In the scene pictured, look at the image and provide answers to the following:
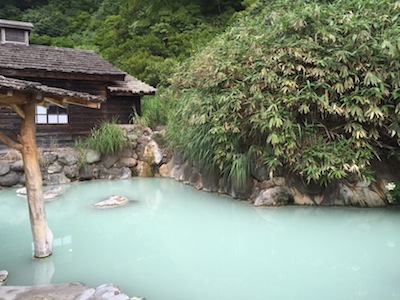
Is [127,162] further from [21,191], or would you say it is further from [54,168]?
[21,191]

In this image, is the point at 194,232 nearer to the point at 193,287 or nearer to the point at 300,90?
the point at 193,287

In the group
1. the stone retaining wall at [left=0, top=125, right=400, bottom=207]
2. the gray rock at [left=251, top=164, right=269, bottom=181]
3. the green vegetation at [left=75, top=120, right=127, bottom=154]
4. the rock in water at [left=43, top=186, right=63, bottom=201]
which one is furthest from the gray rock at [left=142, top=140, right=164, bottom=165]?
the gray rock at [left=251, top=164, right=269, bottom=181]

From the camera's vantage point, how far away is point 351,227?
492cm

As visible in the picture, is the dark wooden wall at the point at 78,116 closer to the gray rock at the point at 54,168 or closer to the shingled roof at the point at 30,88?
the gray rock at the point at 54,168

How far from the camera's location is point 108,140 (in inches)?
367

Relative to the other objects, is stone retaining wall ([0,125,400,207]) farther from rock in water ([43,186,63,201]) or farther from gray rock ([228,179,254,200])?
rock in water ([43,186,63,201])

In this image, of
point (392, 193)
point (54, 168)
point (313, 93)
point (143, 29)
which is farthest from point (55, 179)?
point (143, 29)

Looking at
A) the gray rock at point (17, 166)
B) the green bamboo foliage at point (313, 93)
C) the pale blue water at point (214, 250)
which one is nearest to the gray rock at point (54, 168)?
the gray rock at point (17, 166)

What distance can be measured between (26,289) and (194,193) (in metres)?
4.79

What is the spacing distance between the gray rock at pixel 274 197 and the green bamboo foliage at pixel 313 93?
0.43 meters

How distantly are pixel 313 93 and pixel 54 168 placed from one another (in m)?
6.52

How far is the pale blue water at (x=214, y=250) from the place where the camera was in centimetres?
316

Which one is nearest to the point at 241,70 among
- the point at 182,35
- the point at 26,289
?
the point at 26,289

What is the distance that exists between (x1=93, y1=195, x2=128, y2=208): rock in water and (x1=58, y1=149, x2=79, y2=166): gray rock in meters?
2.73
